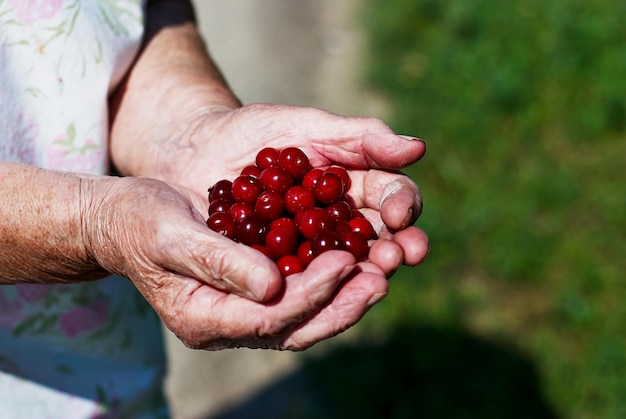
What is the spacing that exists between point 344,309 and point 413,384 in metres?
2.26

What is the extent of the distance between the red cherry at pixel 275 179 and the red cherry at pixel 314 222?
13 centimetres

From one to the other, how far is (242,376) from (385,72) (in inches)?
A: 105

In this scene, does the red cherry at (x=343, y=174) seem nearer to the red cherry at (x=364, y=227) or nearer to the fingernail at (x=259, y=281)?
the red cherry at (x=364, y=227)

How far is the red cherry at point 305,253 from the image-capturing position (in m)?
2.25

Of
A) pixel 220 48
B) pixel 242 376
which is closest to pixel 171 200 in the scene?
pixel 242 376

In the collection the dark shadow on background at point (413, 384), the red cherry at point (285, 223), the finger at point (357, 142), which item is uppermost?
the finger at point (357, 142)

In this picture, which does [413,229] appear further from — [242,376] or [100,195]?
[242,376]

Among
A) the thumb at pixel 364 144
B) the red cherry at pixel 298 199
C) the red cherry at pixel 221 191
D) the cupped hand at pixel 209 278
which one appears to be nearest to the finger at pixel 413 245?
the cupped hand at pixel 209 278

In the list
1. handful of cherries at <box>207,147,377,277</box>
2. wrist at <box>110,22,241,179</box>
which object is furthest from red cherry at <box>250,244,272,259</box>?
wrist at <box>110,22,241,179</box>

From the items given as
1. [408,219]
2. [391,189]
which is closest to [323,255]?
[408,219]

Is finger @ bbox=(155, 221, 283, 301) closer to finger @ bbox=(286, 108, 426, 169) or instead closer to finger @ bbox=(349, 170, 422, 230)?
finger @ bbox=(349, 170, 422, 230)

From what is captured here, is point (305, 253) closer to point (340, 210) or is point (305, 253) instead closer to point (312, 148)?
point (340, 210)

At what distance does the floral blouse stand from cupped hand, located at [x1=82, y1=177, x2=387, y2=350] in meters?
0.33

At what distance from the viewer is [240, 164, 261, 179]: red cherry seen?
253cm
